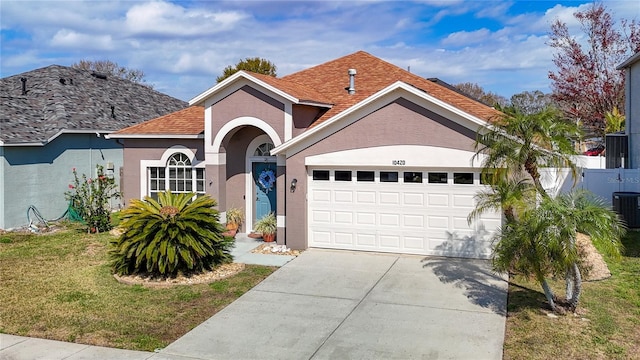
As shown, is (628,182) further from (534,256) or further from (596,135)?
(596,135)

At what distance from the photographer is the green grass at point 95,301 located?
8.52 metres

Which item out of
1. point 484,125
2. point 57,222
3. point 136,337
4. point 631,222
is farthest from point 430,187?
point 57,222

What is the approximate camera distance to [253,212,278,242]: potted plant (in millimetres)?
15180

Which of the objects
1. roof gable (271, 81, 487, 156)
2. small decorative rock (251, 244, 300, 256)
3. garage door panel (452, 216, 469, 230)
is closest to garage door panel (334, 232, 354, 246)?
small decorative rock (251, 244, 300, 256)

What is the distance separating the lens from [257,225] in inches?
610

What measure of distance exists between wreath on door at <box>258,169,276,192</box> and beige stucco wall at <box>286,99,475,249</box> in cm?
186

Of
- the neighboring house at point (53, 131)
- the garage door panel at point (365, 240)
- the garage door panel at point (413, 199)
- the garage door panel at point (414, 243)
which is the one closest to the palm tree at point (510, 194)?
the garage door panel at point (413, 199)

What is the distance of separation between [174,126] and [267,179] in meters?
3.71

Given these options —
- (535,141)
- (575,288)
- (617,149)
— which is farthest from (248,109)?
(617,149)

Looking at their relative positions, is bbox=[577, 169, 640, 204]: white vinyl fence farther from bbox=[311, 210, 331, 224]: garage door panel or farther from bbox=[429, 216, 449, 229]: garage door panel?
bbox=[311, 210, 331, 224]: garage door panel

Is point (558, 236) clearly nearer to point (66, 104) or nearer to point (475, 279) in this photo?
point (475, 279)

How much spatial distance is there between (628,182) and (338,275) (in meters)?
10.8

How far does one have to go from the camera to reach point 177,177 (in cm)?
1716

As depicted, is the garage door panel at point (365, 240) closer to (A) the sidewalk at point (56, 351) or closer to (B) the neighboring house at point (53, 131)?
(A) the sidewalk at point (56, 351)
